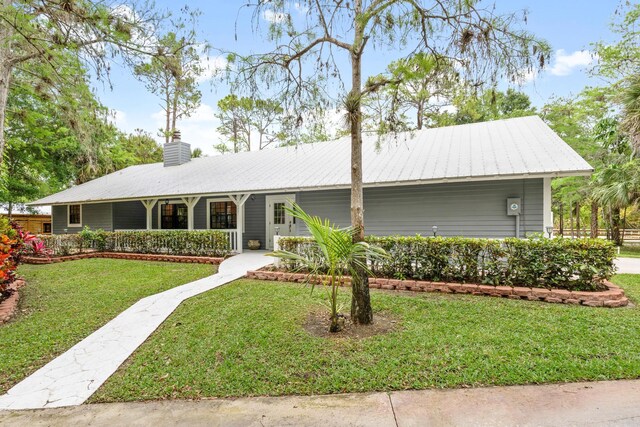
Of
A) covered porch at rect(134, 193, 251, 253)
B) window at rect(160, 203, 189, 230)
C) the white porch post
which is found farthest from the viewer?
window at rect(160, 203, 189, 230)

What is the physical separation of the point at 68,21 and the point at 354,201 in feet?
16.9

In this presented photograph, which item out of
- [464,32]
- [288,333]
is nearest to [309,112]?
[464,32]

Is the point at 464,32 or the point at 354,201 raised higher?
the point at 464,32

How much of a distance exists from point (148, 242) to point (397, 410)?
11176 mm

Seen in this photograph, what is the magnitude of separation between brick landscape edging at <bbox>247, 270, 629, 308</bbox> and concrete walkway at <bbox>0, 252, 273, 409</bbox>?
11.4 feet

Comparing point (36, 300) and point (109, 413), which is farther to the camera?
point (36, 300)

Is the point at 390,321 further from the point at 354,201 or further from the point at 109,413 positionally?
the point at 109,413

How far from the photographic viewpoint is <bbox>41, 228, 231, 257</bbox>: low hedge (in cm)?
1072

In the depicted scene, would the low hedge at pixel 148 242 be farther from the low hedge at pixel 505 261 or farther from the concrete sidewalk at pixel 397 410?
the concrete sidewalk at pixel 397 410

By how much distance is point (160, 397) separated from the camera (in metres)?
3.04

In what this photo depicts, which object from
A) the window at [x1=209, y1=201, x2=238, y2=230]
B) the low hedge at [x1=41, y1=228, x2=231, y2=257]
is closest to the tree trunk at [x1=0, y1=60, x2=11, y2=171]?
the low hedge at [x1=41, y1=228, x2=231, y2=257]

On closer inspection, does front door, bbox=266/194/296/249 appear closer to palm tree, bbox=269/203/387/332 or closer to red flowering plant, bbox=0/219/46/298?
red flowering plant, bbox=0/219/46/298


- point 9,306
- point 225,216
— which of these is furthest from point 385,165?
point 9,306

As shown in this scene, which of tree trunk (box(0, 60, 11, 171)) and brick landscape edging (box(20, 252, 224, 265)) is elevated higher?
tree trunk (box(0, 60, 11, 171))
